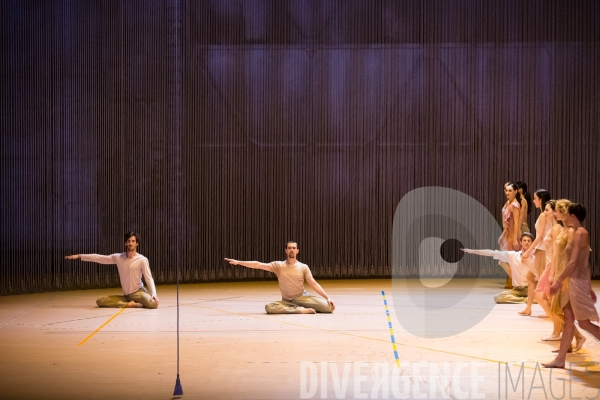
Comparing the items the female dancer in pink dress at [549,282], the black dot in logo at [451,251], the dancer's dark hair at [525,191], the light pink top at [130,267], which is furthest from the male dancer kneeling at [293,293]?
the black dot in logo at [451,251]

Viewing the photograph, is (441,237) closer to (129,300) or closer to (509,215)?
(509,215)

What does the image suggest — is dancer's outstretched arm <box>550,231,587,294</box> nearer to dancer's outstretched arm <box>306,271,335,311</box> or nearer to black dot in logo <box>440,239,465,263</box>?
dancer's outstretched arm <box>306,271,335,311</box>

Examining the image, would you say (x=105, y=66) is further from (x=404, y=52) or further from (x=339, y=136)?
(x=404, y=52)

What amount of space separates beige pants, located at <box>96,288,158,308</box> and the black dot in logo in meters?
5.35

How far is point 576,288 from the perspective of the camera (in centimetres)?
618

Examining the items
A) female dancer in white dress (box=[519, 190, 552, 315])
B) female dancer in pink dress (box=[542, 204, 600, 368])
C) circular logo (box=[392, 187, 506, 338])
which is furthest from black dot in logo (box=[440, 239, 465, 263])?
female dancer in pink dress (box=[542, 204, 600, 368])

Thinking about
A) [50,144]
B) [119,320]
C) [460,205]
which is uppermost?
[50,144]

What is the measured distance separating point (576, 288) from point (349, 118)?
7667mm

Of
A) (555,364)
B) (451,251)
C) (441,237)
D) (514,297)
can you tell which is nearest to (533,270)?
(514,297)

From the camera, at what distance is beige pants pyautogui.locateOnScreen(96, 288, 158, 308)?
1006 cm

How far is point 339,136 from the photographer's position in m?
13.5

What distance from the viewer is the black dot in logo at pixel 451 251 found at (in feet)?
44.8

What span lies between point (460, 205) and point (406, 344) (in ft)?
21.0

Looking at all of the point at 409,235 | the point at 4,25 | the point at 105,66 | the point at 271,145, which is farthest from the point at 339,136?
the point at 4,25
